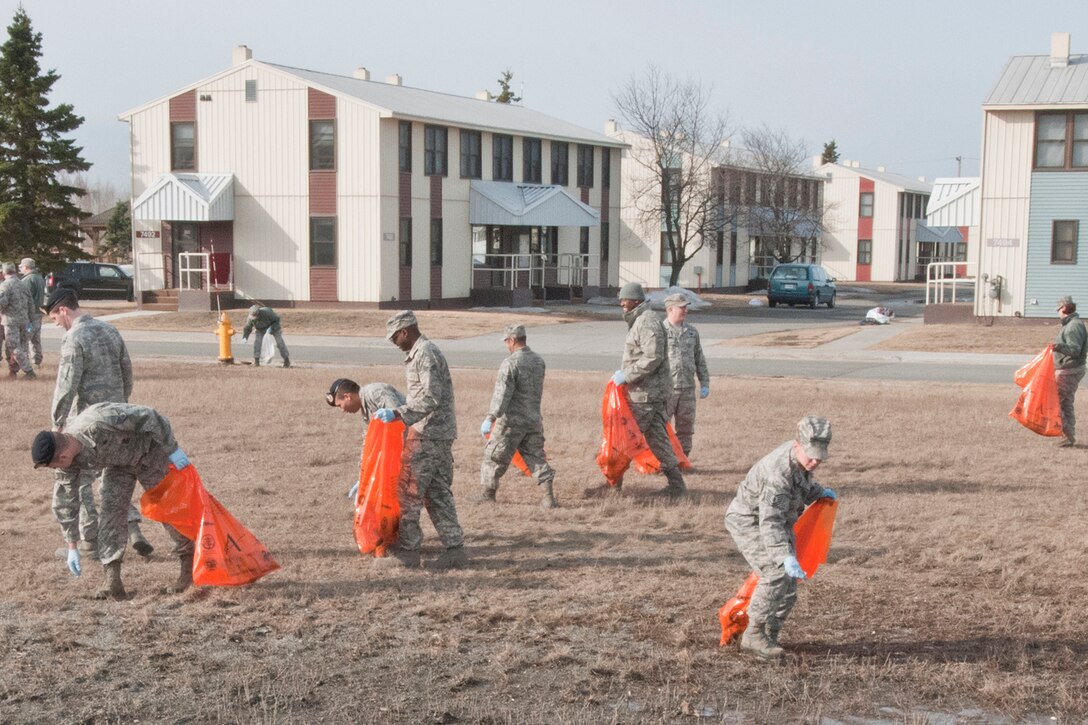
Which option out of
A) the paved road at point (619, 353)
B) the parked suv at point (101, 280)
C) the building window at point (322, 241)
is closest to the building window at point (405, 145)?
the building window at point (322, 241)

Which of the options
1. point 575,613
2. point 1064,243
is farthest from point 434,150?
point 575,613

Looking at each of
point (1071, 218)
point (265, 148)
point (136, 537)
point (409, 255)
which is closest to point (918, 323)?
point (1071, 218)

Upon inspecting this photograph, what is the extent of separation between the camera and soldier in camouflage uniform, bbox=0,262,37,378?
19.0 meters

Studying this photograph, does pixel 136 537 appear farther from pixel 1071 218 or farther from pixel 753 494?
pixel 1071 218

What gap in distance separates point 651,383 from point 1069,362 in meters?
5.61

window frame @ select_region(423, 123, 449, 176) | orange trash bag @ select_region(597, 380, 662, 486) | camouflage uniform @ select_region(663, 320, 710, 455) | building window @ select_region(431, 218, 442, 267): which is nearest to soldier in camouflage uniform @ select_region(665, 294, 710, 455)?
camouflage uniform @ select_region(663, 320, 710, 455)

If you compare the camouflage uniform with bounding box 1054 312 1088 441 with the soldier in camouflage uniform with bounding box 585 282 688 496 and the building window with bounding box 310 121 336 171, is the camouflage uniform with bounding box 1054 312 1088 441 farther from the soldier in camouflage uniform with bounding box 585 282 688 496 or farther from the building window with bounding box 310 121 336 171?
the building window with bounding box 310 121 336 171

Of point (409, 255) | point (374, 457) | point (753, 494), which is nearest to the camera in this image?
point (753, 494)

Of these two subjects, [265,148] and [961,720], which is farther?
[265,148]

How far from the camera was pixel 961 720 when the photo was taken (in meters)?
5.93

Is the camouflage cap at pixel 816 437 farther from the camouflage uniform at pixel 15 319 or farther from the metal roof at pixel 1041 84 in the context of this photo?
the metal roof at pixel 1041 84

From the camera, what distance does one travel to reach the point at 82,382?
8695mm

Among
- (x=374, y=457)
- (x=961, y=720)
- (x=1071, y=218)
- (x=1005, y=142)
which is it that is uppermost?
(x=1005, y=142)

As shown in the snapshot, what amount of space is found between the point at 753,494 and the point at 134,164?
36907 millimetres
